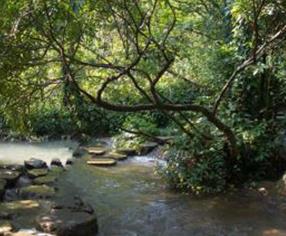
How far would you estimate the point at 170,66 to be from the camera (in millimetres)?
8141

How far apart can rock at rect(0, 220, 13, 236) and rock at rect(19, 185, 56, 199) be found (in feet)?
4.20

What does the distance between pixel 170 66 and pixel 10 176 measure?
3081 millimetres

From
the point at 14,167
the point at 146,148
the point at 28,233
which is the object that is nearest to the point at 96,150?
the point at 146,148

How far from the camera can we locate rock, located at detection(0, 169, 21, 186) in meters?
8.20

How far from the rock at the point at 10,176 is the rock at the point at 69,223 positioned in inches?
80.2

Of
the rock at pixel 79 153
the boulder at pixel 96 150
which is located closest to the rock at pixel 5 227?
the rock at pixel 79 153

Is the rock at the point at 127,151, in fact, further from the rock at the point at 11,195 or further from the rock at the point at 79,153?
the rock at the point at 11,195

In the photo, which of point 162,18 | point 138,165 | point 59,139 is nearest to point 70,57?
point 162,18

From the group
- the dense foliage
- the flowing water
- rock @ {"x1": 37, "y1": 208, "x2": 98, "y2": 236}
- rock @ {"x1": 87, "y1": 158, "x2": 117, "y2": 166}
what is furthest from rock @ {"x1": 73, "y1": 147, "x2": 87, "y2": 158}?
rock @ {"x1": 37, "y1": 208, "x2": 98, "y2": 236}

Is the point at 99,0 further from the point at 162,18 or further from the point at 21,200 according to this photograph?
the point at 21,200

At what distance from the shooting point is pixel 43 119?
44.9 feet

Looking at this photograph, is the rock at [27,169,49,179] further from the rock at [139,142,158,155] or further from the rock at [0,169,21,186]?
the rock at [139,142,158,155]

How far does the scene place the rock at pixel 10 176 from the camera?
8.20 m

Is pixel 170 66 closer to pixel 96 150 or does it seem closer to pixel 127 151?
pixel 127 151
